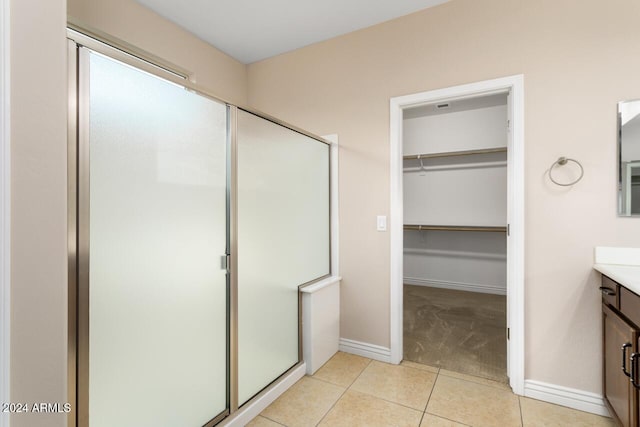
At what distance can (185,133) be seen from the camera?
4.75 ft

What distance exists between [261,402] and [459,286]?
11.9 ft

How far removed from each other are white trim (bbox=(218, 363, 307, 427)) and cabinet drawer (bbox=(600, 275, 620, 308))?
6.23 feet

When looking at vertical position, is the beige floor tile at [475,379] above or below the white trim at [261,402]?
below

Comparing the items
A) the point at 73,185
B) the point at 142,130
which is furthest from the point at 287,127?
the point at 73,185

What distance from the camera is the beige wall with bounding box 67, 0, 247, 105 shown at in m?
2.03

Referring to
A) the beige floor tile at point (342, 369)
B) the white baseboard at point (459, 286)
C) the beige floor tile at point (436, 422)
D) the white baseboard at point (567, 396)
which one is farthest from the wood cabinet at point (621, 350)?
the white baseboard at point (459, 286)

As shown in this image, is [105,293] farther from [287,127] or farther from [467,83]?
[467,83]

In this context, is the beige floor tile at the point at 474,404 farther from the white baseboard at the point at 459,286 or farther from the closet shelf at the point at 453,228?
the white baseboard at the point at 459,286

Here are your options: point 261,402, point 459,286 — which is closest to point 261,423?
point 261,402

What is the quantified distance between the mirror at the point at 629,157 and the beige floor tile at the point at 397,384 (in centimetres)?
161

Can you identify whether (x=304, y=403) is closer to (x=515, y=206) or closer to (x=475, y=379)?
(x=475, y=379)

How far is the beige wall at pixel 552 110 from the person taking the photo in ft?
6.08

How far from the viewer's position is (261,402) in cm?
190

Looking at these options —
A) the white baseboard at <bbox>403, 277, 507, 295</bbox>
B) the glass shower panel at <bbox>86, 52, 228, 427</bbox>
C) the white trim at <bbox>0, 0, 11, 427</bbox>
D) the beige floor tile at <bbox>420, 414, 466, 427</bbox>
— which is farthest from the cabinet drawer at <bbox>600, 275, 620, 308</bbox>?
the white baseboard at <bbox>403, 277, 507, 295</bbox>
